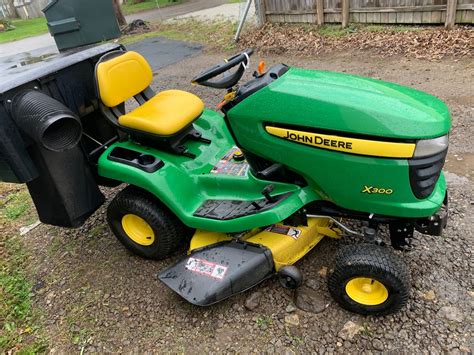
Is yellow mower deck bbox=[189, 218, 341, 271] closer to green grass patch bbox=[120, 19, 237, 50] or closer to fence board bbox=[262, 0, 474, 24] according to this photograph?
fence board bbox=[262, 0, 474, 24]

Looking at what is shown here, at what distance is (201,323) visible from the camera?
Answer: 2.30m

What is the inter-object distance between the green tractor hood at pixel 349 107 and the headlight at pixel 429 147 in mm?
29

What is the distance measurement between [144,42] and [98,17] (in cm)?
137

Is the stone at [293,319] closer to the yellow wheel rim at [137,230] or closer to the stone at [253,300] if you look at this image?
the stone at [253,300]

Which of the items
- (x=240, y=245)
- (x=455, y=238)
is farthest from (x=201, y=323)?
(x=455, y=238)

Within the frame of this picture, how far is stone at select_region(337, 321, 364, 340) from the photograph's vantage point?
2.09 metres

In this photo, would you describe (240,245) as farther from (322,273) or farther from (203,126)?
(203,126)

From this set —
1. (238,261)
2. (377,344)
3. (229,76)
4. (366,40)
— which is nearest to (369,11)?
(366,40)

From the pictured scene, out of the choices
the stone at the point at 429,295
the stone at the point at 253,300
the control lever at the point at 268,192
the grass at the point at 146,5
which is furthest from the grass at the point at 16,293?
the grass at the point at 146,5

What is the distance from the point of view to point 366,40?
6.47 meters

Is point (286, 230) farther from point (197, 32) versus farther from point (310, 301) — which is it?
point (197, 32)

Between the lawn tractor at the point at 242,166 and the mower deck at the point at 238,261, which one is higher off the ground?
the lawn tractor at the point at 242,166

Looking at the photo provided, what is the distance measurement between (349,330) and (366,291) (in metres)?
0.22

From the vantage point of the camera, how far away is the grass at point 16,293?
238 centimetres
